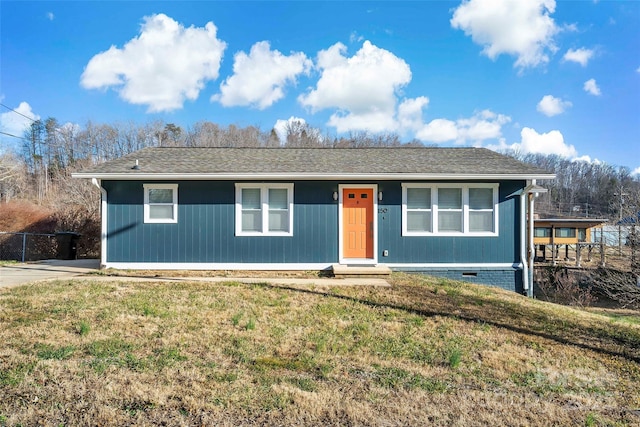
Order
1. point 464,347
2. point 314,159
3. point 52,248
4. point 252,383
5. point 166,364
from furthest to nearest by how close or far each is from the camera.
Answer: point 52,248
point 314,159
point 464,347
point 166,364
point 252,383

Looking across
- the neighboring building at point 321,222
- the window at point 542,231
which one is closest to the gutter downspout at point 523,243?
the neighboring building at point 321,222

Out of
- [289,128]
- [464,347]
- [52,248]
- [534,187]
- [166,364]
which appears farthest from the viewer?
[289,128]

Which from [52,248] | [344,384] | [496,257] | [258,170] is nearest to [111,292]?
[258,170]

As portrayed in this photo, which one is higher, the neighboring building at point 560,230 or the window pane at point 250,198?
the window pane at point 250,198

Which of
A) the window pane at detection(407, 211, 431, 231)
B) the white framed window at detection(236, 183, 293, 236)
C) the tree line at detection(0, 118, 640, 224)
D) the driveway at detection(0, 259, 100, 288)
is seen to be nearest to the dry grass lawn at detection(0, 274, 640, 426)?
the driveway at detection(0, 259, 100, 288)

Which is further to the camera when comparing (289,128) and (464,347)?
(289,128)

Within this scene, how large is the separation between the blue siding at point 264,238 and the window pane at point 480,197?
1.04 feet

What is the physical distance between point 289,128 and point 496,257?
41.2 meters

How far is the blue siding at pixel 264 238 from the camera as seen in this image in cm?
1038

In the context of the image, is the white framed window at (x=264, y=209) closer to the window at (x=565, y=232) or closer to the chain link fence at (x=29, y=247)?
the chain link fence at (x=29, y=247)

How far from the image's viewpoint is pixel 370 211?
10562mm

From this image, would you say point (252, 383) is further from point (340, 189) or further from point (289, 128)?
point (289, 128)

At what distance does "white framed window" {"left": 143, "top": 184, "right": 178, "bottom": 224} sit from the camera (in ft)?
34.1

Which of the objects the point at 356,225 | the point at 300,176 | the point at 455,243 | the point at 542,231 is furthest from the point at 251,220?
the point at 542,231
